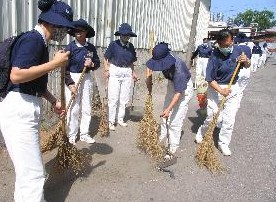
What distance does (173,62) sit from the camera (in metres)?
5.08

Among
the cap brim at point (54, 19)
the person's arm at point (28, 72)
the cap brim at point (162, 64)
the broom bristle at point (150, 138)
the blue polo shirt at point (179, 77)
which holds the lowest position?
the broom bristle at point (150, 138)

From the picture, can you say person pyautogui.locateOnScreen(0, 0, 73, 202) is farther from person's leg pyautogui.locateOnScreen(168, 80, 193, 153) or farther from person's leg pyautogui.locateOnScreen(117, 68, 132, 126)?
person's leg pyautogui.locateOnScreen(117, 68, 132, 126)

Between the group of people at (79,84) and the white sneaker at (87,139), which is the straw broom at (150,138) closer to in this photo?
the group of people at (79,84)

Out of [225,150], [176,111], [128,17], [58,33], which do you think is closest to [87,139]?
[176,111]

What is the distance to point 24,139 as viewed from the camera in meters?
3.35

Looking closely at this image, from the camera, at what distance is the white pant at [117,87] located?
696 cm

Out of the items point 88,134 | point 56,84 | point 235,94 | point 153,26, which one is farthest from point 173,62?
point 153,26

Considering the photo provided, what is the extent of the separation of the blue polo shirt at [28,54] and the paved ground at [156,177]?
5.47ft

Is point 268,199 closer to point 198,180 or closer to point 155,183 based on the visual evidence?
point 198,180

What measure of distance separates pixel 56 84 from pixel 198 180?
3.68 meters

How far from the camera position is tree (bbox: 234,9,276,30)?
79.4m

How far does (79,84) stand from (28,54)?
8.22ft

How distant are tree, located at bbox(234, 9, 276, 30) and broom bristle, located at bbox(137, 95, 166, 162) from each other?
7881 cm

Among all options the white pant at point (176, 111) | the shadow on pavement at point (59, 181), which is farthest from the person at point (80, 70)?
the white pant at point (176, 111)
